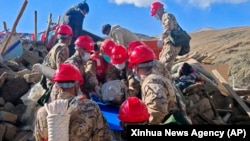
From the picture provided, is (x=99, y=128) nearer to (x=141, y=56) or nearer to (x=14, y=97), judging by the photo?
(x=141, y=56)

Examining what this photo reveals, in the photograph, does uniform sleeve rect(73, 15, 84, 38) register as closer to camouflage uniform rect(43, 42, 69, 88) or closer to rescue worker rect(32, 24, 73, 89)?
rescue worker rect(32, 24, 73, 89)

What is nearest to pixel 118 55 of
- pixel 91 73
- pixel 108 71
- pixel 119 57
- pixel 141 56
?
pixel 119 57

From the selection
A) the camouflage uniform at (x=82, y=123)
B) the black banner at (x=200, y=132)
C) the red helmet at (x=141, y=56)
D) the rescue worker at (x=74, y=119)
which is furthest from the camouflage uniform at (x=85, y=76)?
the black banner at (x=200, y=132)

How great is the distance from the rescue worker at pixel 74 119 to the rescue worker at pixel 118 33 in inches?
188

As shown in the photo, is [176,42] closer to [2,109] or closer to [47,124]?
[2,109]

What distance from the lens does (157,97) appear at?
5062mm

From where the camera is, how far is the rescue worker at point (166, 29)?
9.32 m

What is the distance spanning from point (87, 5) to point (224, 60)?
18.4 meters

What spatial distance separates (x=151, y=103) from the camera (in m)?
5.12

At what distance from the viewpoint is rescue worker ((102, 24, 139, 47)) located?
30.8 ft

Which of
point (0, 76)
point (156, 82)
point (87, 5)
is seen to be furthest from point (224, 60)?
point (156, 82)

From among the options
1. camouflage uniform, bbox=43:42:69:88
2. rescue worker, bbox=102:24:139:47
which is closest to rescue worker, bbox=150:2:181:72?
rescue worker, bbox=102:24:139:47

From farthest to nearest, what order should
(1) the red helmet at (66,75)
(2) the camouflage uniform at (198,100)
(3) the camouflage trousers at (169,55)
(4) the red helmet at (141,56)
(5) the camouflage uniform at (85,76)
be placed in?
(3) the camouflage trousers at (169,55)
(2) the camouflage uniform at (198,100)
(5) the camouflage uniform at (85,76)
(4) the red helmet at (141,56)
(1) the red helmet at (66,75)

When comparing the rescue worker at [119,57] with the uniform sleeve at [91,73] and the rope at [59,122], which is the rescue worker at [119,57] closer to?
the uniform sleeve at [91,73]
